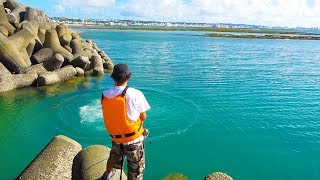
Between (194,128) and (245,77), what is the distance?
14317 millimetres

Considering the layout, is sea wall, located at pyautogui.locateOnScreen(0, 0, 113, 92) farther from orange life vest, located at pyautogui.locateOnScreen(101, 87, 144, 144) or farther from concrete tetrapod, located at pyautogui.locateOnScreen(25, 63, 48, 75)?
orange life vest, located at pyautogui.locateOnScreen(101, 87, 144, 144)

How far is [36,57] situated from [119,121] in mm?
20784

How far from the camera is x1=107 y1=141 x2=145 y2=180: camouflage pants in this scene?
6.85 metres

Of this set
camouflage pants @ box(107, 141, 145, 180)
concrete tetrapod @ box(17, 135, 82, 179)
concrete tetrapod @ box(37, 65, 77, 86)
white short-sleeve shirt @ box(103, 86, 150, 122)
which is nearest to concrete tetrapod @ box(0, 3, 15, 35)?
concrete tetrapod @ box(37, 65, 77, 86)

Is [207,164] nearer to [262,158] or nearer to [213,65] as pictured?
[262,158]

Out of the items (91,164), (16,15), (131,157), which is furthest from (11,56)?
(131,157)

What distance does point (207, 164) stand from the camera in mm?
12328

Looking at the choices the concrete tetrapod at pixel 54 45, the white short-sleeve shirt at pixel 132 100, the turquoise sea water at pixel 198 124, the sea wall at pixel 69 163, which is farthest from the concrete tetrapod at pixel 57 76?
the white short-sleeve shirt at pixel 132 100

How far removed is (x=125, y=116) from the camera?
6.50 meters

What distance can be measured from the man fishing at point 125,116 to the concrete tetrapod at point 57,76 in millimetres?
16626

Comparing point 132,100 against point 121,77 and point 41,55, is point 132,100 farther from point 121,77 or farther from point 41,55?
point 41,55

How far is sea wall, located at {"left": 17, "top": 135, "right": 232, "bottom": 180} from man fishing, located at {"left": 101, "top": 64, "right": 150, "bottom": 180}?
121 centimetres

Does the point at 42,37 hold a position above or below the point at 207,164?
above

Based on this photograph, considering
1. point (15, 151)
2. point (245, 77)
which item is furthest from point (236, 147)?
point (245, 77)
